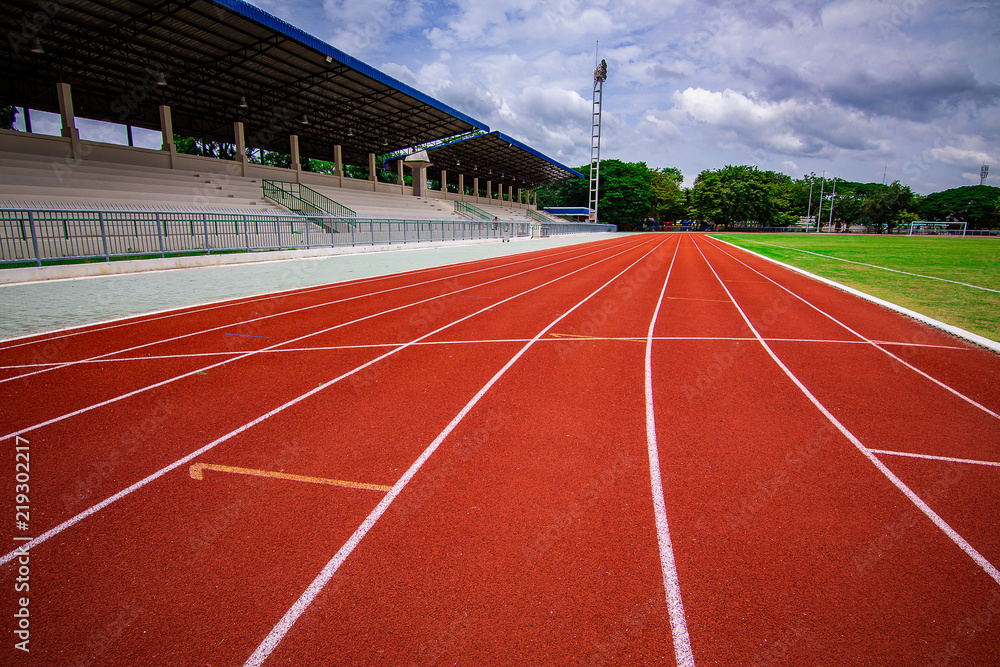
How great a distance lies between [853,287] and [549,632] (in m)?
13.9

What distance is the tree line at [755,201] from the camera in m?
92.5

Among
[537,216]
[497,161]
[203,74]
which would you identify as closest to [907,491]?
[203,74]

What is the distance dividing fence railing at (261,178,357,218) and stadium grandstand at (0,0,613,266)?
116 mm

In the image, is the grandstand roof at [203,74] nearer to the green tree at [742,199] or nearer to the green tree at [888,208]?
the green tree at [742,199]

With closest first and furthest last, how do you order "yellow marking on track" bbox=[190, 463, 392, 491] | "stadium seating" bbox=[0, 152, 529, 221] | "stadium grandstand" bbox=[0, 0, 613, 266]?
"yellow marking on track" bbox=[190, 463, 392, 491] < "stadium grandstand" bbox=[0, 0, 613, 266] < "stadium seating" bbox=[0, 152, 529, 221]

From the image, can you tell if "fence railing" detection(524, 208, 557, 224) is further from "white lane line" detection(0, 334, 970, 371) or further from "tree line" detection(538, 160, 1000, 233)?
"white lane line" detection(0, 334, 970, 371)

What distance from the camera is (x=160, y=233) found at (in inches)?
593

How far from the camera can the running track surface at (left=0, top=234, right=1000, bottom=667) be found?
7.00 feet

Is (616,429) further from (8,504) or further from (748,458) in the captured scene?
(8,504)

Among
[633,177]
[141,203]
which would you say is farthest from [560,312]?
[633,177]

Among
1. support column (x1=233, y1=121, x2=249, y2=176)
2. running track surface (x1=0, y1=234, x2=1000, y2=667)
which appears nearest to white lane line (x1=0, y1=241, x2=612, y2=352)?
running track surface (x1=0, y1=234, x2=1000, y2=667)

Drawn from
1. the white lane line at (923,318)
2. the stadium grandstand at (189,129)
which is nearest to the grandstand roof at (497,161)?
the stadium grandstand at (189,129)

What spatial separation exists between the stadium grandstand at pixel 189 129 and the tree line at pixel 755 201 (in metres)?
62.2

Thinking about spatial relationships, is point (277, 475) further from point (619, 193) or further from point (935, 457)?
point (619, 193)
